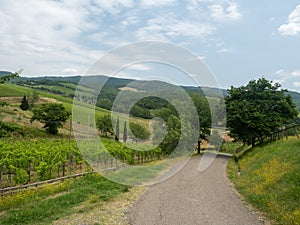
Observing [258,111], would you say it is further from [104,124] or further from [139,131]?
[104,124]

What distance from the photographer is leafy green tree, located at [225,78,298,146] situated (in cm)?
3562

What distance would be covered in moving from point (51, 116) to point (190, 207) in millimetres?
54468

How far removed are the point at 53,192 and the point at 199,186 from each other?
8.03 metres

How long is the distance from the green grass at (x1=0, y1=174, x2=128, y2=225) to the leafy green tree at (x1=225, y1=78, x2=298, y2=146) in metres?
24.4

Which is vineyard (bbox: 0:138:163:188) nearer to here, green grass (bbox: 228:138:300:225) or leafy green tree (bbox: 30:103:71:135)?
green grass (bbox: 228:138:300:225)

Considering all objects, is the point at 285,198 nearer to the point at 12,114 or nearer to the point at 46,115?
the point at 46,115

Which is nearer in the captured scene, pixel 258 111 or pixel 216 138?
pixel 258 111

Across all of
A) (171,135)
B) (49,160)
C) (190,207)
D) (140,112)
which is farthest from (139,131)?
(190,207)

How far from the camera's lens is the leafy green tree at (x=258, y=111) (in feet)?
117

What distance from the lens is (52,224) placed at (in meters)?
9.39

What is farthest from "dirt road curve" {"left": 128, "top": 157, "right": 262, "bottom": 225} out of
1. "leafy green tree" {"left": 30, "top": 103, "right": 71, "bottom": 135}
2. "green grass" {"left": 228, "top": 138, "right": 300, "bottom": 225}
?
"leafy green tree" {"left": 30, "top": 103, "right": 71, "bottom": 135}

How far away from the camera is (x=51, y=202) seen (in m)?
12.6

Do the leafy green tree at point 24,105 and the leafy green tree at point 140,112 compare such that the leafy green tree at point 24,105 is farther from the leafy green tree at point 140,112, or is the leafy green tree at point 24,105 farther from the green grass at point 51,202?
the green grass at point 51,202

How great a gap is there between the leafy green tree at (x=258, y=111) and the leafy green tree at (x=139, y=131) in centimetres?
1289
